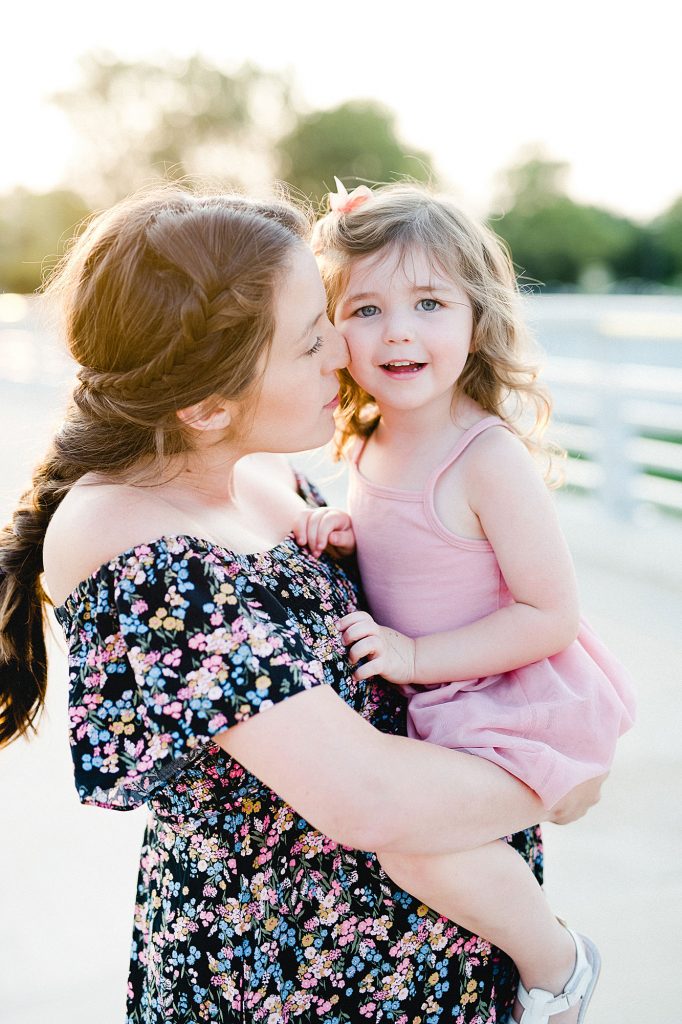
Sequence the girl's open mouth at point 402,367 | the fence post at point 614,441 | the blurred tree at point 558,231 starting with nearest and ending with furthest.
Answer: the girl's open mouth at point 402,367, the fence post at point 614,441, the blurred tree at point 558,231

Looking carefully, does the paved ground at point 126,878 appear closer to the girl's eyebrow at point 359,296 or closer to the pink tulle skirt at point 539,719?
the girl's eyebrow at point 359,296

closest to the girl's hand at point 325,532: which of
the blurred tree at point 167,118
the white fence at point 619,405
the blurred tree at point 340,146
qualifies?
the white fence at point 619,405

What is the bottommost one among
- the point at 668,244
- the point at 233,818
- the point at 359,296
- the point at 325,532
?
the point at 668,244

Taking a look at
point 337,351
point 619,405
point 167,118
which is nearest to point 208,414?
point 337,351

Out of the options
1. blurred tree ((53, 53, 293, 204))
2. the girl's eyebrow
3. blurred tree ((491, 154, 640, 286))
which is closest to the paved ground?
the girl's eyebrow

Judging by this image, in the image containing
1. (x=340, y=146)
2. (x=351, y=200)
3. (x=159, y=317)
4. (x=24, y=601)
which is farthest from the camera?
(x=340, y=146)

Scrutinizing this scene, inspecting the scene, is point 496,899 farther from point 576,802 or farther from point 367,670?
point 367,670

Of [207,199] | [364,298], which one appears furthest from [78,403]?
[364,298]

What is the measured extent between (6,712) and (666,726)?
2150 mm

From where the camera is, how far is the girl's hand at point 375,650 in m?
1.51

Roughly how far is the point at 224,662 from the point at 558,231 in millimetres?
51385

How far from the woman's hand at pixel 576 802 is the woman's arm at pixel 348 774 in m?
0.32

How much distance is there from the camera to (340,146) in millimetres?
44844

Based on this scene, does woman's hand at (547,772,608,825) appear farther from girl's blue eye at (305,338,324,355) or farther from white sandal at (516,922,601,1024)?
girl's blue eye at (305,338,324,355)
